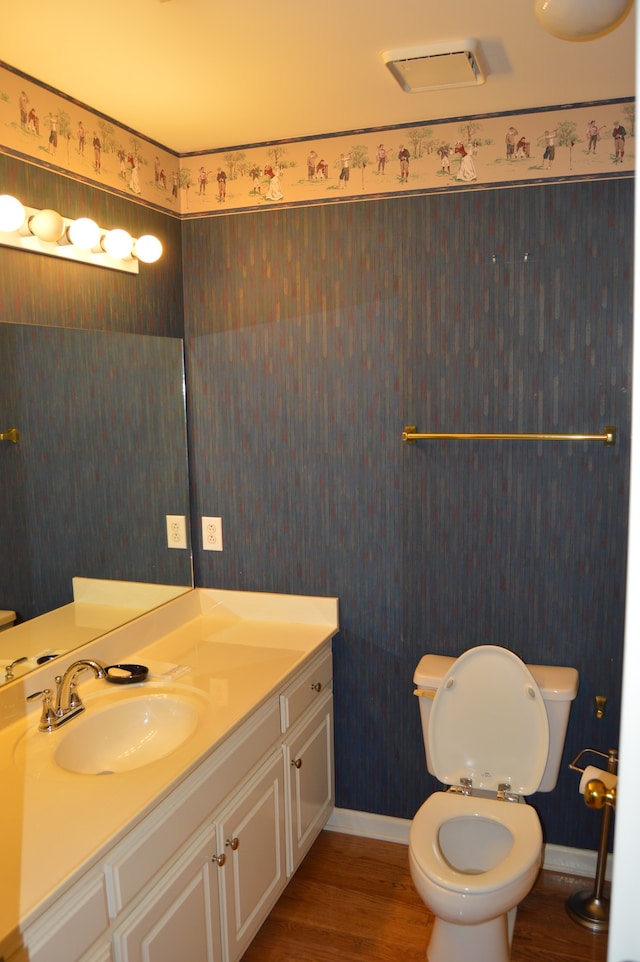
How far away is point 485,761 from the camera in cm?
230

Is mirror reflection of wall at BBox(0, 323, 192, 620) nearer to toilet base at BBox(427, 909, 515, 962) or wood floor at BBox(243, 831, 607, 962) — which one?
wood floor at BBox(243, 831, 607, 962)

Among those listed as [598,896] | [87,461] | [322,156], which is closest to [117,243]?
[87,461]

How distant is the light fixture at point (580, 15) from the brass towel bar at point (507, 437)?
1095mm

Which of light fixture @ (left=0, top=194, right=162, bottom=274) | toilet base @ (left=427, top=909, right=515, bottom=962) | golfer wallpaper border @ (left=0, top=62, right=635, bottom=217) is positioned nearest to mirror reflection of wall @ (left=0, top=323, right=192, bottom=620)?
light fixture @ (left=0, top=194, right=162, bottom=274)

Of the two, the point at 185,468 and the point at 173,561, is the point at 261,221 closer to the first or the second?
the point at 185,468

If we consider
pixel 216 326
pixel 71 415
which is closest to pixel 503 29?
pixel 216 326

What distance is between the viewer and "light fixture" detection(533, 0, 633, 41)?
1.43 meters

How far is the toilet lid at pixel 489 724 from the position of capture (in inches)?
88.8

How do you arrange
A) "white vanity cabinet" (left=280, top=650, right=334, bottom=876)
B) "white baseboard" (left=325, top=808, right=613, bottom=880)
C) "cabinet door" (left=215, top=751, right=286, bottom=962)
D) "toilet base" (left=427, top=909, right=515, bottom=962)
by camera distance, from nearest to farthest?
"cabinet door" (left=215, top=751, right=286, bottom=962) < "toilet base" (left=427, top=909, right=515, bottom=962) < "white vanity cabinet" (left=280, top=650, right=334, bottom=876) < "white baseboard" (left=325, top=808, right=613, bottom=880)

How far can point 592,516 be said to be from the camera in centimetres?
233

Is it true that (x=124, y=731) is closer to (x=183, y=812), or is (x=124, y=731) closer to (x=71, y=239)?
(x=183, y=812)

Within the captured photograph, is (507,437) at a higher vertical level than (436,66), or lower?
lower

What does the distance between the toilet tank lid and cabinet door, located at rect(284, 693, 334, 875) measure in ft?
1.28

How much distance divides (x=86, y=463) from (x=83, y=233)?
678 mm
